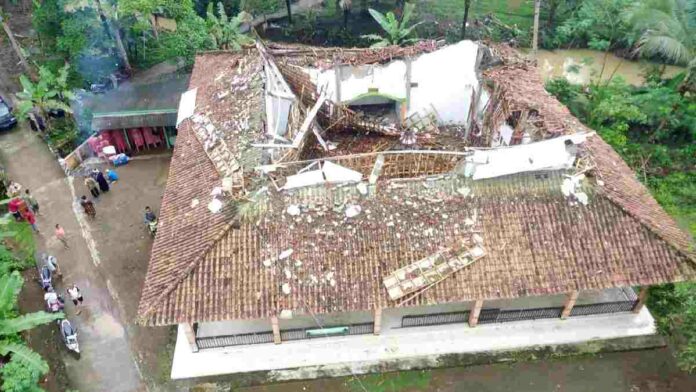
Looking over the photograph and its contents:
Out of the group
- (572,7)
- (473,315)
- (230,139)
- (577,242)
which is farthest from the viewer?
(572,7)

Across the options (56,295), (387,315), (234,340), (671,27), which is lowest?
(387,315)

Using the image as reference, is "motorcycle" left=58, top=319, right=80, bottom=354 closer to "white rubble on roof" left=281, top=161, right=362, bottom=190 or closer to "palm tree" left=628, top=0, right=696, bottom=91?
"white rubble on roof" left=281, top=161, right=362, bottom=190

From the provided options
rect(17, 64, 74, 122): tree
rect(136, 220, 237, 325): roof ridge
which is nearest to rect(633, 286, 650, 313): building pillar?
rect(136, 220, 237, 325): roof ridge

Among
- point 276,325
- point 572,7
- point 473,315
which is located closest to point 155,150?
point 276,325

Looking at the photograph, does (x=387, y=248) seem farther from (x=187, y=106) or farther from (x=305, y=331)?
(x=187, y=106)

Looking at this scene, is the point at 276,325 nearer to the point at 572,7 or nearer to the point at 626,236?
the point at 626,236

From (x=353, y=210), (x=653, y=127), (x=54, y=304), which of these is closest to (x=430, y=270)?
(x=353, y=210)

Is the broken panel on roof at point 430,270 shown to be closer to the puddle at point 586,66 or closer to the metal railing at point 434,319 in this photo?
the metal railing at point 434,319
